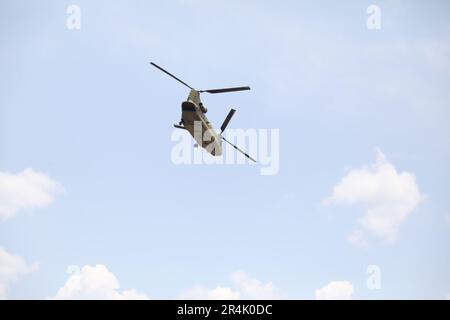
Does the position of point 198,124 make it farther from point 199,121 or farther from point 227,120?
point 227,120

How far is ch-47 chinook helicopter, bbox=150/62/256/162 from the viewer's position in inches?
1537

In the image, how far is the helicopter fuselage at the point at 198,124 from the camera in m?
39.2

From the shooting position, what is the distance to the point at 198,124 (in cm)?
4053

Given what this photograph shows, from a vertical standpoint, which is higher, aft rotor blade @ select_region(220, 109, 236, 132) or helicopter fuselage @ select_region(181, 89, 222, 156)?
aft rotor blade @ select_region(220, 109, 236, 132)

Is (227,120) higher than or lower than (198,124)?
higher

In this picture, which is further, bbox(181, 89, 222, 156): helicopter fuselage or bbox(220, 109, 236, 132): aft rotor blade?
bbox(220, 109, 236, 132): aft rotor blade

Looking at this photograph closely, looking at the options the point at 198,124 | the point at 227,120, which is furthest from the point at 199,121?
the point at 227,120

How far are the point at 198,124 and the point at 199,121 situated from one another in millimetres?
301

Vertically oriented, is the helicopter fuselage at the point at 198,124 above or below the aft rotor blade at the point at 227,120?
below
